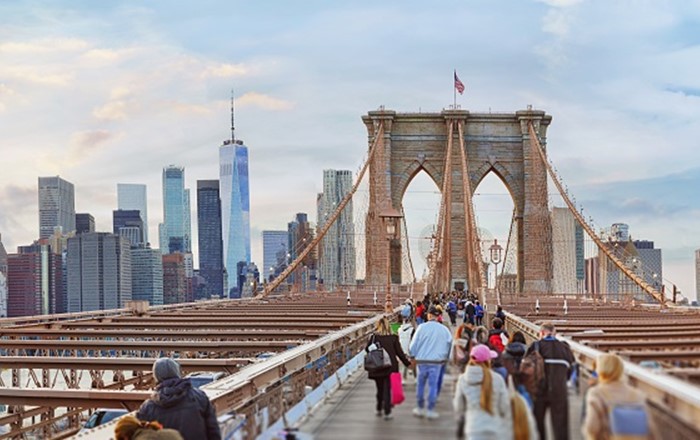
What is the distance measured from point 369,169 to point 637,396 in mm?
73381

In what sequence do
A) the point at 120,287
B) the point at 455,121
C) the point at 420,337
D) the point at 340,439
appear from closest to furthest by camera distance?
the point at 340,439 < the point at 420,337 < the point at 455,121 < the point at 120,287

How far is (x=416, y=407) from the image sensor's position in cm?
948

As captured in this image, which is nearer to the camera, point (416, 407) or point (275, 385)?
point (275, 385)

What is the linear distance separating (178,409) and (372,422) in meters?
2.09

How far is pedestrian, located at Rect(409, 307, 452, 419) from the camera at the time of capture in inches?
369

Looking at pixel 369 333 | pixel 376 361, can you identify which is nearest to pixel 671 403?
pixel 376 361

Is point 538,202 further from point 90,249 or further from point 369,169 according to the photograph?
point 90,249

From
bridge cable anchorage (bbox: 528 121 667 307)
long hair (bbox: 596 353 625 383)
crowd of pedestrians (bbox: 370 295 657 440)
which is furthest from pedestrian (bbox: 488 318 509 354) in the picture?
bridge cable anchorage (bbox: 528 121 667 307)

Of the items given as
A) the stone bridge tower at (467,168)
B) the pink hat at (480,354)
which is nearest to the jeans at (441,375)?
the pink hat at (480,354)

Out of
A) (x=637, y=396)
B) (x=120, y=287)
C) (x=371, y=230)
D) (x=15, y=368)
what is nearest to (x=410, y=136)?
(x=371, y=230)

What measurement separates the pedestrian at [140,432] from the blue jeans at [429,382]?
2.97 metres

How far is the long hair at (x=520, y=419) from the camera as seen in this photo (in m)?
4.90

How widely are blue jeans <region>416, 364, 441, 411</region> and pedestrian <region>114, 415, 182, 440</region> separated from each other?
2966 mm

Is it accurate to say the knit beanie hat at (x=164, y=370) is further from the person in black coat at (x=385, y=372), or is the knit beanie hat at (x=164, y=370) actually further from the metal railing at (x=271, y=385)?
the person in black coat at (x=385, y=372)
